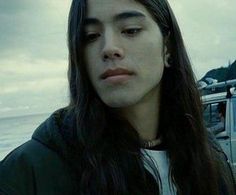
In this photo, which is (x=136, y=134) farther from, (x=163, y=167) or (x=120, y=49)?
(x=120, y=49)

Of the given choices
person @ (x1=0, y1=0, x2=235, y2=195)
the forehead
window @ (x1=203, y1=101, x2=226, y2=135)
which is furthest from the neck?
window @ (x1=203, y1=101, x2=226, y2=135)

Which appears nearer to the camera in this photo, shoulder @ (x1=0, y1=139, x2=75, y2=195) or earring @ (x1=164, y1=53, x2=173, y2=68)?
shoulder @ (x1=0, y1=139, x2=75, y2=195)

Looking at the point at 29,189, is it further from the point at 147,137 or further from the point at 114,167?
the point at 147,137

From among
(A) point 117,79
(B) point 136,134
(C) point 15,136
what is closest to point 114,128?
(B) point 136,134

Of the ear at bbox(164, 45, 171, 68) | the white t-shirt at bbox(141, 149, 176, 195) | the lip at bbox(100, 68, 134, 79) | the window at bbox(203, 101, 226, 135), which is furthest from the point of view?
the window at bbox(203, 101, 226, 135)

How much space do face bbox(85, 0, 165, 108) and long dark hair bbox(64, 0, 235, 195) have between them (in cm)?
5

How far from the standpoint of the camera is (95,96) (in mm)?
1975

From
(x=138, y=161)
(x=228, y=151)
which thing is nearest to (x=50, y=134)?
(x=138, y=161)

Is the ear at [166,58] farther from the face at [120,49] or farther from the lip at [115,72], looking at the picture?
the lip at [115,72]

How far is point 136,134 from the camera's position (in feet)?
6.61

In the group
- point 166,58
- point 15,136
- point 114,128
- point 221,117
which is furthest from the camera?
point 15,136

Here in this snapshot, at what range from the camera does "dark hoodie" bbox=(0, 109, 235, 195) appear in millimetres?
1673

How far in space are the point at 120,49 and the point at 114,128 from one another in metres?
0.31

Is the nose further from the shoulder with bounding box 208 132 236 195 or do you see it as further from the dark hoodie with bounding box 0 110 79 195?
the shoulder with bounding box 208 132 236 195
